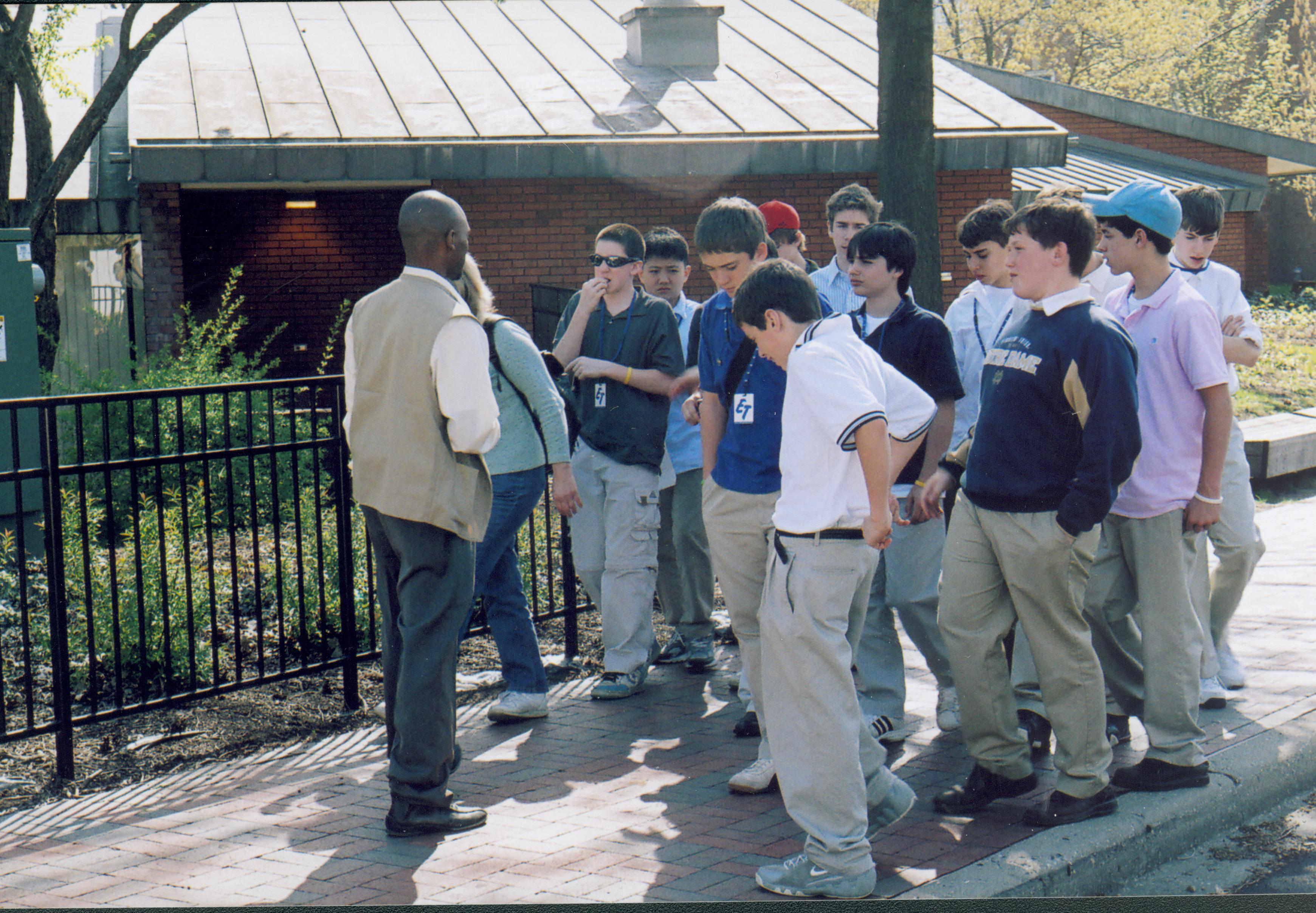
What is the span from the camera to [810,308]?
3.70m

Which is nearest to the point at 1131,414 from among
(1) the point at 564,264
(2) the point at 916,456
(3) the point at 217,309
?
(2) the point at 916,456

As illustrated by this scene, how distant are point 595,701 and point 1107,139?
26.2m

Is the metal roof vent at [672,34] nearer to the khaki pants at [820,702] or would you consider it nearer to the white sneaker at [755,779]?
the white sneaker at [755,779]

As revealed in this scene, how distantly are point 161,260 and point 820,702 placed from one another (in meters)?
12.7

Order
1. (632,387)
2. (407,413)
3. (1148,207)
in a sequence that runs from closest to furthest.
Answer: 1. (407,413)
2. (1148,207)
3. (632,387)

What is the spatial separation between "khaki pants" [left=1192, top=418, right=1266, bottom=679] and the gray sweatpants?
127cm

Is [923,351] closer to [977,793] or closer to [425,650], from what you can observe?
[977,793]

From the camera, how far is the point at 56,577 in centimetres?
452

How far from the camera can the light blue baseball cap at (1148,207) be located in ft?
14.1

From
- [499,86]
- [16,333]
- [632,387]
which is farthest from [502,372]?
[499,86]

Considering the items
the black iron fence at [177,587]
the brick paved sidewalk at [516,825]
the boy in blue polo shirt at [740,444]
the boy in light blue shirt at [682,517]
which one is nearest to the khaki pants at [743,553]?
the boy in blue polo shirt at [740,444]

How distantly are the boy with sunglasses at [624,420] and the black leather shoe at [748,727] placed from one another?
73 centimetres

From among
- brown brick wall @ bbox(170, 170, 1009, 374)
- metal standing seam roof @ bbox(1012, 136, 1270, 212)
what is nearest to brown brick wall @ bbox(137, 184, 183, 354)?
brown brick wall @ bbox(170, 170, 1009, 374)

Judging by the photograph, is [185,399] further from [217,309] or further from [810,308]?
[217,309]
